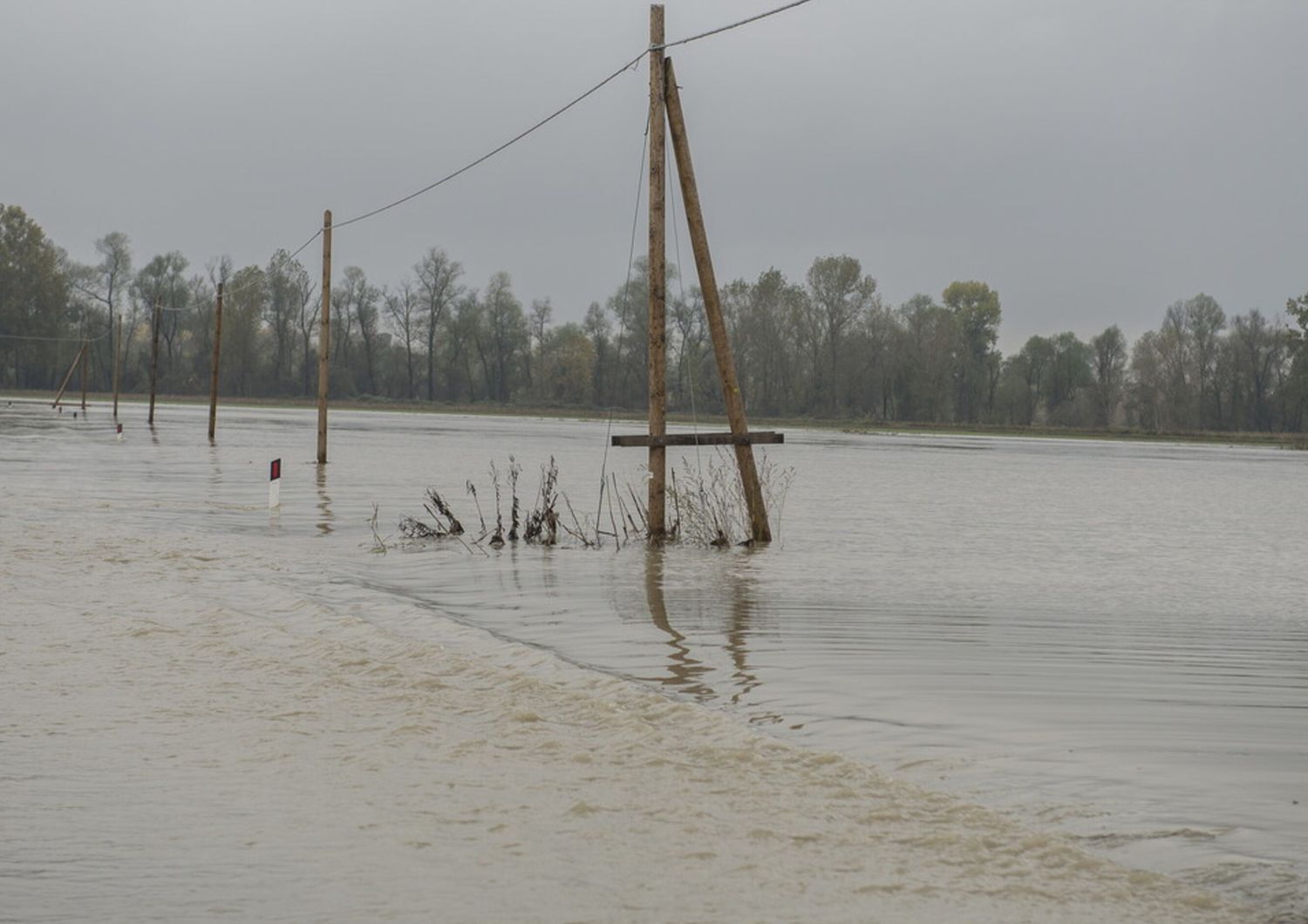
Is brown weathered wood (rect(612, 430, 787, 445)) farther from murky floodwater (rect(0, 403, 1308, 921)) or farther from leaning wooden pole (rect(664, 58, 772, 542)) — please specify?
murky floodwater (rect(0, 403, 1308, 921))

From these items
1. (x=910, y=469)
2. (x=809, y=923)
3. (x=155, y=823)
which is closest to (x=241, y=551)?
(x=155, y=823)

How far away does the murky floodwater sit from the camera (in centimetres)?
715

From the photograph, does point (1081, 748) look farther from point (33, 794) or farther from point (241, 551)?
point (241, 551)

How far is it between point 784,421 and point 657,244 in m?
107

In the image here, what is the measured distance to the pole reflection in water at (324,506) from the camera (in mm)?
22059

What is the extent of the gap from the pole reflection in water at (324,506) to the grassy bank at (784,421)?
222 feet

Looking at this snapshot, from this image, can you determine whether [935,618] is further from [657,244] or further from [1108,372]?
[1108,372]

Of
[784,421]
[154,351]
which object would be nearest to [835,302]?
[784,421]

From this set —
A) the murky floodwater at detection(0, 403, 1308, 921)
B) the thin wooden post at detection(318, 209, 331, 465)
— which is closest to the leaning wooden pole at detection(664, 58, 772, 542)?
the murky floodwater at detection(0, 403, 1308, 921)

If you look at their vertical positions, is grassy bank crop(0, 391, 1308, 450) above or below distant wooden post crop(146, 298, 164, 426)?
below

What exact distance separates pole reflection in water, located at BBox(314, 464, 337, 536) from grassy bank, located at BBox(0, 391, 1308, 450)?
2669 inches

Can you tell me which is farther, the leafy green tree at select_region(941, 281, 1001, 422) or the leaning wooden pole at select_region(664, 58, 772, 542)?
the leafy green tree at select_region(941, 281, 1001, 422)

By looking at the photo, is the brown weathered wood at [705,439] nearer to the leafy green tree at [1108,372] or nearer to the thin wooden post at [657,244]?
the thin wooden post at [657,244]

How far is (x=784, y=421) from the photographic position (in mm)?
126312
